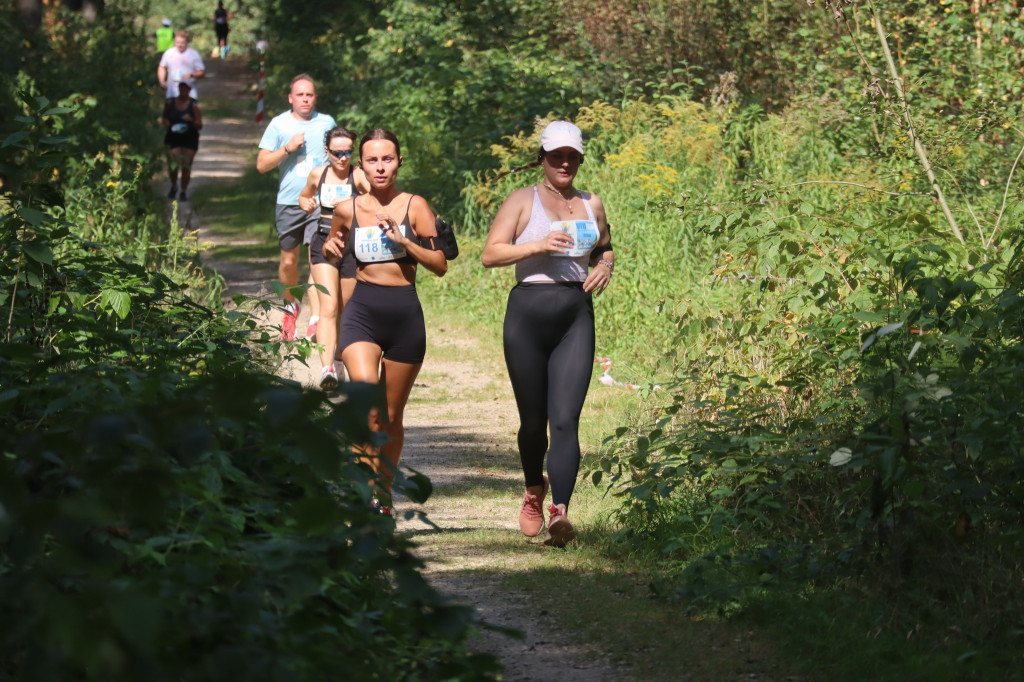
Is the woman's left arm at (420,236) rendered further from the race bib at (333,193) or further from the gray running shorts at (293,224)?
the gray running shorts at (293,224)

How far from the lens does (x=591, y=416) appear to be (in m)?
9.16

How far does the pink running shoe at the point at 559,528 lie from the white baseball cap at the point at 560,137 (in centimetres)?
182

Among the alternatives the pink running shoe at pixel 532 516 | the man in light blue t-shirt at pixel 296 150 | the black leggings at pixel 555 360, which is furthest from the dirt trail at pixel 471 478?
the man in light blue t-shirt at pixel 296 150

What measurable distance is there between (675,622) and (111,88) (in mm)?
16622

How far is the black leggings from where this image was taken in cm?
627

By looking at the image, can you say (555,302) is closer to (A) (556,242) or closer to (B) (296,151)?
(A) (556,242)

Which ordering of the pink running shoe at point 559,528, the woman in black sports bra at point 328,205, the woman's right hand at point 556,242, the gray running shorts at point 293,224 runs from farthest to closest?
the gray running shorts at point 293,224
the woman in black sports bra at point 328,205
the pink running shoe at point 559,528
the woman's right hand at point 556,242

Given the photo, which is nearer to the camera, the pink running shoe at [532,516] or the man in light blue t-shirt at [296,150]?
Result: the pink running shoe at [532,516]

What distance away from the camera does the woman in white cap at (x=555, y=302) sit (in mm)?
6254

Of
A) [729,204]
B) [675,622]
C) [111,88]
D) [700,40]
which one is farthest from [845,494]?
[111,88]

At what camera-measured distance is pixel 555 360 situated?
634cm

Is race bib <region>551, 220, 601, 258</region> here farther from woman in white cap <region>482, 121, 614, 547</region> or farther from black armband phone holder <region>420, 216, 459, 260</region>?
black armband phone holder <region>420, 216, 459, 260</region>

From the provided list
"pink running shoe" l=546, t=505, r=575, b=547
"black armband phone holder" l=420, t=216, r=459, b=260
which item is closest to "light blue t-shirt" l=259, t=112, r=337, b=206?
"black armband phone holder" l=420, t=216, r=459, b=260

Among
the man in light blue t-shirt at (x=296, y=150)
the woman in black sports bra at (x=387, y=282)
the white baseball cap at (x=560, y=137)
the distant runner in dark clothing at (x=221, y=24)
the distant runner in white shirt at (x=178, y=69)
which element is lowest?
the woman in black sports bra at (x=387, y=282)
